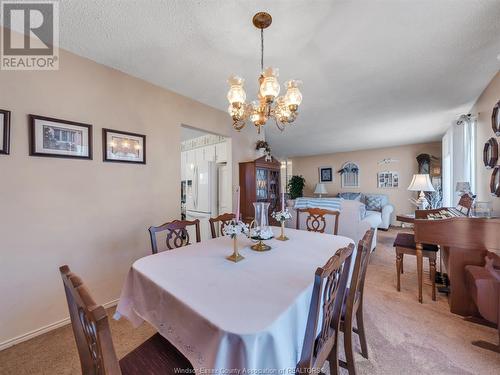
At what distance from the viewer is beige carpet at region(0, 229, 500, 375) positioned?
1.41 meters

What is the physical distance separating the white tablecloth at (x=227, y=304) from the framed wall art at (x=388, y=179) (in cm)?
587

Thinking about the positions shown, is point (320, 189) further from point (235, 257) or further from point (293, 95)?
point (235, 257)

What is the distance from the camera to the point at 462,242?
192cm

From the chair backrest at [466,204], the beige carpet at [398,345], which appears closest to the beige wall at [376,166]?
the chair backrest at [466,204]

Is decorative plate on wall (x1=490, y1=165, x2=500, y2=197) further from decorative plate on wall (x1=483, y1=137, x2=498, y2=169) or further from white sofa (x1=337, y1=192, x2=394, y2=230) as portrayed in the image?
white sofa (x1=337, y1=192, x2=394, y2=230)

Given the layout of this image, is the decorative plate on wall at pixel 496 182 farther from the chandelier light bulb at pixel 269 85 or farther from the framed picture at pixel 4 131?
the framed picture at pixel 4 131

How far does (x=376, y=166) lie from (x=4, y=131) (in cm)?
741

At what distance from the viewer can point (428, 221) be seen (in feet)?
6.82

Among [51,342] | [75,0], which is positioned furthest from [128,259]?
[75,0]

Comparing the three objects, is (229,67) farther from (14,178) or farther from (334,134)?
(334,134)

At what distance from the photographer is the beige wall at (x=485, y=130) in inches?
89.3

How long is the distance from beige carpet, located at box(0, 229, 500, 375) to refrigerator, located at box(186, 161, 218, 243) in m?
2.02

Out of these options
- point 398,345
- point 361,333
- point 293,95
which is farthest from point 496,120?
point 361,333

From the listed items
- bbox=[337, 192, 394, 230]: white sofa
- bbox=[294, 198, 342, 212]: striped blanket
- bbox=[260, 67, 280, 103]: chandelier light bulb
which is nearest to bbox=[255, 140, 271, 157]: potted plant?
bbox=[294, 198, 342, 212]: striped blanket
